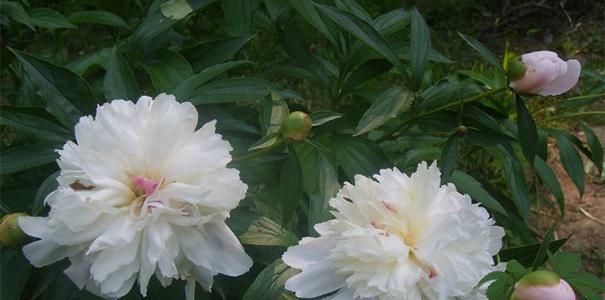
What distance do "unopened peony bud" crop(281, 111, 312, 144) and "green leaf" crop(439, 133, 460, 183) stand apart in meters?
0.28

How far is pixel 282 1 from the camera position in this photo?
140 cm

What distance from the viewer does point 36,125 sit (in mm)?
976

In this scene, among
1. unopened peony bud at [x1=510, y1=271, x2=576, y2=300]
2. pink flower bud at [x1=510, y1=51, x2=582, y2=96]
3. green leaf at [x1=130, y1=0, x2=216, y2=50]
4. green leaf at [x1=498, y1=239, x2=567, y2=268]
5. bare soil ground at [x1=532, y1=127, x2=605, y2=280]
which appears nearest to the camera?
unopened peony bud at [x1=510, y1=271, x2=576, y2=300]

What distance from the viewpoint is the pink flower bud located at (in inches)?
41.1

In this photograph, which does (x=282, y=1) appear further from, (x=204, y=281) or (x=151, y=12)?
(x=204, y=281)

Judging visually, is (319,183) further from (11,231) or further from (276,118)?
(11,231)

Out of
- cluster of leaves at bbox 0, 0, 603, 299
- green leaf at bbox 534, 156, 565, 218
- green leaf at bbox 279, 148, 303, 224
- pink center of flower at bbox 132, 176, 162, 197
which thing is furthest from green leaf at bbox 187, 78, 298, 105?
green leaf at bbox 534, 156, 565, 218

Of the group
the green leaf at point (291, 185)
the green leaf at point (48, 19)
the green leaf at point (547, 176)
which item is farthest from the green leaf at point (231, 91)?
the green leaf at point (547, 176)

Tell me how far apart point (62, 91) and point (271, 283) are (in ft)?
1.30

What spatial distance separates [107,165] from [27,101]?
0.65 metres

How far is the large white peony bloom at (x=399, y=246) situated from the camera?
741 millimetres

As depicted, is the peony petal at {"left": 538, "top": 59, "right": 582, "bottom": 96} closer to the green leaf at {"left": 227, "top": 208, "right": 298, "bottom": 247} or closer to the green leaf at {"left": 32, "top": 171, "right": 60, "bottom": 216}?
the green leaf at {"left": 227, "top": 208, "right": 298, "bottom": 247}

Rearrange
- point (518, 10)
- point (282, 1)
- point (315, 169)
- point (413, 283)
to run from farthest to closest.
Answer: point (518, 10), point (282, 1), point (315, 169), point (413, 283)

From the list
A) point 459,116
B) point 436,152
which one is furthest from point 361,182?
point 436,152
